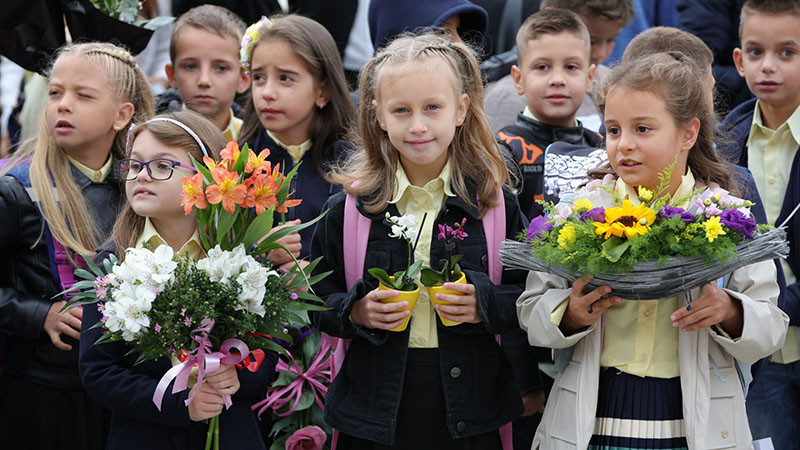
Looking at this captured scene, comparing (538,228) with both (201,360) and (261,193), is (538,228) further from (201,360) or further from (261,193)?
(201,360)

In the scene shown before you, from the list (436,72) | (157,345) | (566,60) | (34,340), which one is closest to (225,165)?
(157,345)

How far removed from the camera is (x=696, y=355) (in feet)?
10.3

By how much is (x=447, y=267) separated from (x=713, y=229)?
95 cm

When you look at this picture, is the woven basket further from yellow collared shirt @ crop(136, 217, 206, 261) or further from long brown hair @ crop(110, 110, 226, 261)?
long brown hair @ crop(110, 110, 226, 261)

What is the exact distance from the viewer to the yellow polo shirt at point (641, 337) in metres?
3.19

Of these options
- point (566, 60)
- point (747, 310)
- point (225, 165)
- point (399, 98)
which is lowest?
point (747, 310)

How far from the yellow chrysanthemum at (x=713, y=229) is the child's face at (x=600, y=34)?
108 inches

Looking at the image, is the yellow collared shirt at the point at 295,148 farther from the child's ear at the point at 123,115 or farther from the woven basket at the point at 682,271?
the woven basket at the point at 682,271

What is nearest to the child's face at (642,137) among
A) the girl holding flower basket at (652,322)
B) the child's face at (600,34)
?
the girl holding flower basket at (652,322)

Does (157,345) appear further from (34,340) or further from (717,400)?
(717,400)

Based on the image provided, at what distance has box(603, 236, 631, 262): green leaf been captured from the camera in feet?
9.25

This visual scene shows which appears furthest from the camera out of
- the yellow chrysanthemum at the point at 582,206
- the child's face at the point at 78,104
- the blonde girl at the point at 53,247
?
the child's face at the point at 78,104

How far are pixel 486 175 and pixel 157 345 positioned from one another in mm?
1397

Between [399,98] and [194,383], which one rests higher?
[399,98]
